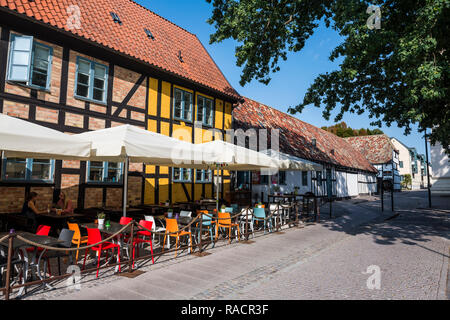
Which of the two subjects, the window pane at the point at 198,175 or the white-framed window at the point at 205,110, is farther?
the white-framed window at the point at 205,110

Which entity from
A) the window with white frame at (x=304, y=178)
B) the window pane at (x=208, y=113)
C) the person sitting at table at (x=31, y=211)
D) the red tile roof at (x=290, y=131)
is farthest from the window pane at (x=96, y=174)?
the window with white frame at (x=304, y=178)

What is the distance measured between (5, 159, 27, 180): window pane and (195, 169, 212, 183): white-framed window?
690 cm

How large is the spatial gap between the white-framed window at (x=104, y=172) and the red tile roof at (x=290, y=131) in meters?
8.43

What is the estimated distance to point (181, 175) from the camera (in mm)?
13070

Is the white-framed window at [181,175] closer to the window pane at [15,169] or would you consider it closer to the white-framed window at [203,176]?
the white-framed window at [203,176]

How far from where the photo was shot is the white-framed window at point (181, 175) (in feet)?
42.0

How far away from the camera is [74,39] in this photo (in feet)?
31.6

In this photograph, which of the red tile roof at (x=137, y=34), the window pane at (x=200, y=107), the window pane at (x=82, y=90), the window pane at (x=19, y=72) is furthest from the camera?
the window pane at (x=200, y=107)

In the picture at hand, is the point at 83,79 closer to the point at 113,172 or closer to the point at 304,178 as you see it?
the point at 113,172

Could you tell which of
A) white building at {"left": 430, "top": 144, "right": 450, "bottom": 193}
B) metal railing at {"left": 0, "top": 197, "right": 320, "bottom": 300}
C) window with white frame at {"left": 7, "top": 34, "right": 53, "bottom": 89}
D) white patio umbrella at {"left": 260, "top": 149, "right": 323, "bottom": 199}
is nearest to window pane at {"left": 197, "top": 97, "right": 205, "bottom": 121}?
white patio umbrella at {"left": 260, "top": 149, "right": 323, "bottom": 199}

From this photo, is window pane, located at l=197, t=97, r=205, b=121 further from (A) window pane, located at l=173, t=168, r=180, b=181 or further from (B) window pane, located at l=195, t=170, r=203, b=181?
(A) window pane, located at l=173, t=168, r=180, b=181

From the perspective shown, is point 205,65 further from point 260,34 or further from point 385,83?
point 385,83

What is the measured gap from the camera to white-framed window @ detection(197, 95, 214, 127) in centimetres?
1417
